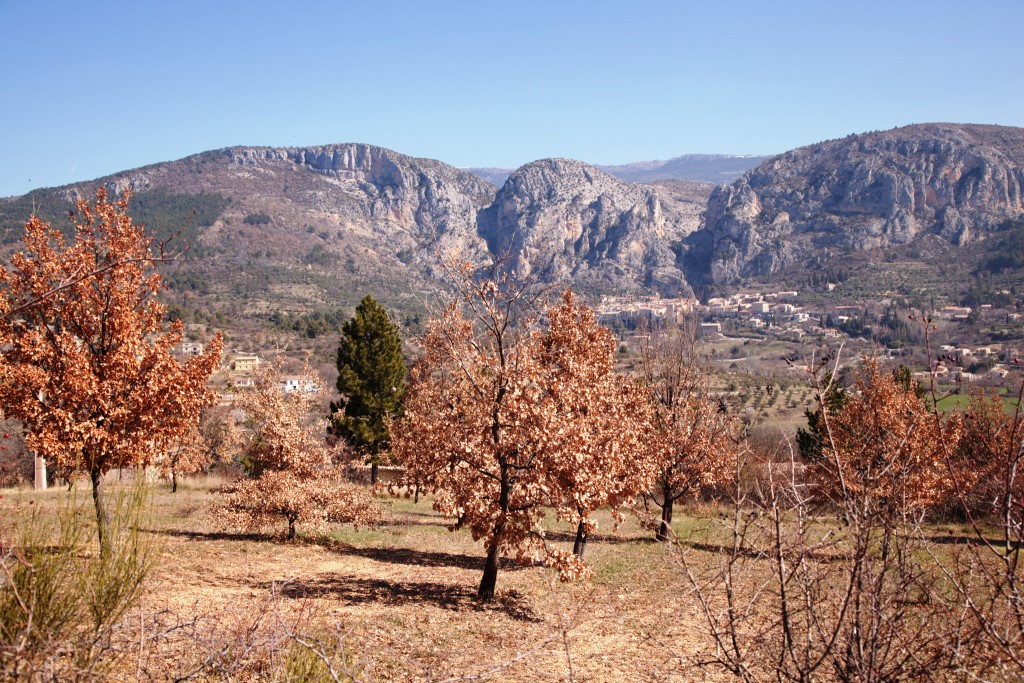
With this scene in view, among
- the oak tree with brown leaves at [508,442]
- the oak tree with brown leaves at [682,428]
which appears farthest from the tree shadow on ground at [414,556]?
the oak tree with brown leaves at [682,428]

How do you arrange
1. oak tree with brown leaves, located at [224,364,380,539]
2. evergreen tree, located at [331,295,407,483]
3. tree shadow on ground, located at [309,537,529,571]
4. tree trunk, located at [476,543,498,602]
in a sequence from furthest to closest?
evergreen tree, located at [331,295,407,483] → tree shadow on ground, located at [309,537,529,571] → oak tree with brown leaves, located at [224,364,380,539] → tree trunk, located at [476,543,498,602]

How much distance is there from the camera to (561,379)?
459 inches

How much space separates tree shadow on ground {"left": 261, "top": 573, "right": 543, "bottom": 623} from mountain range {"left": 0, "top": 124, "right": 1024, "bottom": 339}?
83.8 m

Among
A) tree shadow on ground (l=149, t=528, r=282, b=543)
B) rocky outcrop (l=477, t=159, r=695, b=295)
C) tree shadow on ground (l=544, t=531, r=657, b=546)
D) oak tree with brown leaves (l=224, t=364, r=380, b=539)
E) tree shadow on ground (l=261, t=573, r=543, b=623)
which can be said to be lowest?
tree shadow on ground (l=544, t=531, r=657, b=546)

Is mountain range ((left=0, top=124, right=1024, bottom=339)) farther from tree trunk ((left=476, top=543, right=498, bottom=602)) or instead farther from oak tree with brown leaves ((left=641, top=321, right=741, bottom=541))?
tree trunk ((left=476, top=543, right=498, bottom=602))

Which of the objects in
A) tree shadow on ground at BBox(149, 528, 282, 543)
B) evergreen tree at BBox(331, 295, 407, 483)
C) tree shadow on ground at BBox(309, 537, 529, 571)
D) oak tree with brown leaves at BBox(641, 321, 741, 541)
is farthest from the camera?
evergreen tree at BBox(331, 295, 407, 483)

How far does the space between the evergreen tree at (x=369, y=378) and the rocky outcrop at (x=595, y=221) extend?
347 ft

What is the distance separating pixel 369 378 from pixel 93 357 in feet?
84.0

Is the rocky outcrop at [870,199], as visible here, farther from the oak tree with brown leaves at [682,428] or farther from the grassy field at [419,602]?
the grassy field at [419,602]

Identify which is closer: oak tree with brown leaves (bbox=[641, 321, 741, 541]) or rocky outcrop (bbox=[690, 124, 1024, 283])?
oak tree with brown leaves (bbox=[641, 321, 741, 541])

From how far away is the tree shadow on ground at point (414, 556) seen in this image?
15516 millimetres

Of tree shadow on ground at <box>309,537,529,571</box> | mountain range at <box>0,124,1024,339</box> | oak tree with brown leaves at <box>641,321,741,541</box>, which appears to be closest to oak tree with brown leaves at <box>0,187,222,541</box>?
tree shadow on ground at <box>309,537,529,571</box>

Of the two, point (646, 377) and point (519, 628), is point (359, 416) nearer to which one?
point (646, 377)

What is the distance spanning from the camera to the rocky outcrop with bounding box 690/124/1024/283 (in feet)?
472
